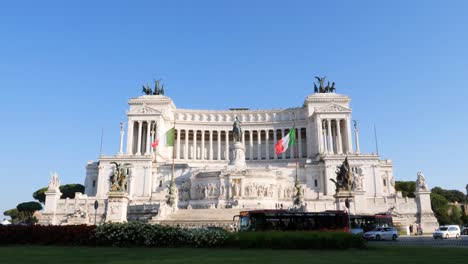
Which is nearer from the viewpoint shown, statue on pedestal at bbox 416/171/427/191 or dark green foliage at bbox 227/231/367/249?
dark green foliage at bbox 227/231/367/249

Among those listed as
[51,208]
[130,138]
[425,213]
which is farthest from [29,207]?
[425,213]

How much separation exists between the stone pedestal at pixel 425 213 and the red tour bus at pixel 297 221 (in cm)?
2715

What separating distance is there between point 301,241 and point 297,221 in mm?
10130

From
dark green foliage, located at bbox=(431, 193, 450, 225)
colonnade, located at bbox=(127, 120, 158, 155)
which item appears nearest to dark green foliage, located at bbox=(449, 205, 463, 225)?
dark green foliage, located at bbox=(431, 193, 450, 225)

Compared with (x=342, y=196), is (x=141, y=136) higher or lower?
higher

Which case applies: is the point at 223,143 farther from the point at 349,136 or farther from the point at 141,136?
the point at 349,136

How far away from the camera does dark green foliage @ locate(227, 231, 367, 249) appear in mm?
19453

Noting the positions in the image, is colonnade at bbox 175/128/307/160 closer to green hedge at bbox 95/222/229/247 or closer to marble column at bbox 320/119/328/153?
marble column at bbox 320/119/328/153

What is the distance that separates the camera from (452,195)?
112 metres

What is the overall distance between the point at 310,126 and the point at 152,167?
38686mm

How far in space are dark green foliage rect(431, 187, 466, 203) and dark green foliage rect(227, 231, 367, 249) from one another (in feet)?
339

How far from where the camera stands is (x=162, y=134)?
87.2m

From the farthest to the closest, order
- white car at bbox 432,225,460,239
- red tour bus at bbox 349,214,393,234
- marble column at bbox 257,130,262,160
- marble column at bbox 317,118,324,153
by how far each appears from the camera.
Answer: marble column at bbox 257,130,262,160 < marble column at bbox 317,118,324,153 < red tour bus at bbox 349,214,393,234 < white car at bbox 432,225,460,239

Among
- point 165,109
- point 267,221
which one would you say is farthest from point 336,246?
point 165,109
